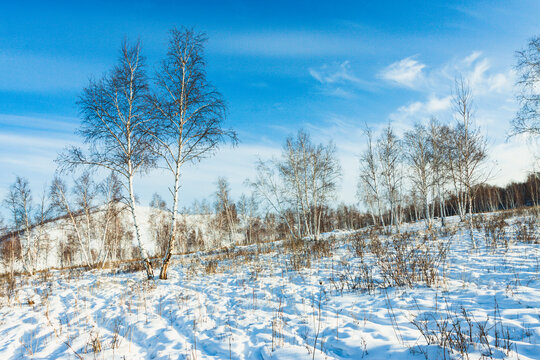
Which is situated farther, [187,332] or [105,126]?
[105,126]

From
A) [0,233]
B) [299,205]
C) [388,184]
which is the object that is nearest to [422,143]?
[388,184]

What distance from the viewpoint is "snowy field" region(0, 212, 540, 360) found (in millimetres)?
2961

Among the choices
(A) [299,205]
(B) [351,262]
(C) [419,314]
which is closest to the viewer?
(C) [419,314]

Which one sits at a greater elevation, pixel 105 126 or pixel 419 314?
Answer: pixel 105 126

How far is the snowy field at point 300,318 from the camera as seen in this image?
2.96 metres

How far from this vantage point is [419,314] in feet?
12.2

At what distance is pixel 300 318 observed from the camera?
13.5 ft

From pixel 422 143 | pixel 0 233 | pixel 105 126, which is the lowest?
pixel 0 233

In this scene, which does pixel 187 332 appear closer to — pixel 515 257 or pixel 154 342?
pixel 154 342

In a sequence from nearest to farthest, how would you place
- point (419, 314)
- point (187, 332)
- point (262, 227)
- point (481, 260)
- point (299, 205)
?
point (419, 314)
point (187, 332)
point (481, 260)
point (299, 205)
point (262, 227)

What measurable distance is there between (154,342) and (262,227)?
53.1 m

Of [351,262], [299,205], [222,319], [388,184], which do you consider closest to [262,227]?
[299,205]

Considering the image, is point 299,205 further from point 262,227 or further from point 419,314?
point 262,227

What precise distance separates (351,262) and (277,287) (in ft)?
10.6
